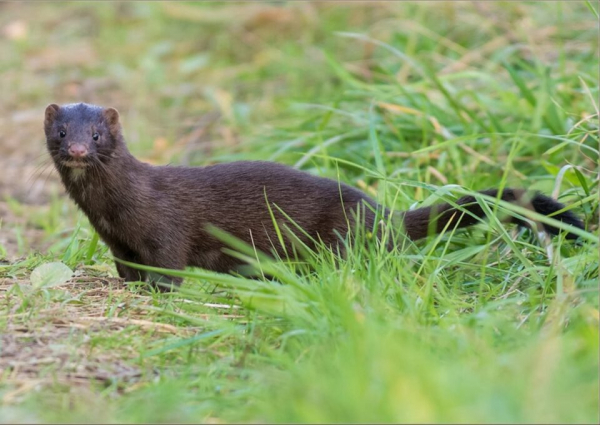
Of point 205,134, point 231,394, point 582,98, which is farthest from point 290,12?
point 231,394

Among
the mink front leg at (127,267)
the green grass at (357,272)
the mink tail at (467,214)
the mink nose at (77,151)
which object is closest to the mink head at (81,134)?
the mink nose at (77,151)

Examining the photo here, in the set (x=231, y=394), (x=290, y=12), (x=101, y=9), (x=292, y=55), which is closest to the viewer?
(x=231, y=394)

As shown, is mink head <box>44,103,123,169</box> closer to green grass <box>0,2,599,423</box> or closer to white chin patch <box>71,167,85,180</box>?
white chin patch <box>71,167,85,180</box>

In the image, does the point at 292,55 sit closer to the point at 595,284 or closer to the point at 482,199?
the point at 482,199

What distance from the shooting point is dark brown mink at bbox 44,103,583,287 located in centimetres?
495

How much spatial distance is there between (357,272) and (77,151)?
168cm

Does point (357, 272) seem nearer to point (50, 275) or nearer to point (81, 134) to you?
point (50, 275)

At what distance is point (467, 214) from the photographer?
4910 millimetres

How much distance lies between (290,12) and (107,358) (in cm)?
789

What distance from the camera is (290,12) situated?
1094 centimetres

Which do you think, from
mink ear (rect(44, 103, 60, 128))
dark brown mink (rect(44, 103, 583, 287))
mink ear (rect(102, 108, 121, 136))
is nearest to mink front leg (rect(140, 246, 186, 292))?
dark brown mink (rect(44, 103, 583, 287))

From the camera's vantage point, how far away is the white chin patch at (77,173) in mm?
4977

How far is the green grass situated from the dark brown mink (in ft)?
0.55

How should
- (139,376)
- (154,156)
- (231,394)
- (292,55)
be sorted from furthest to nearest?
(292,55), (154,156), (139,376), (231,394)
